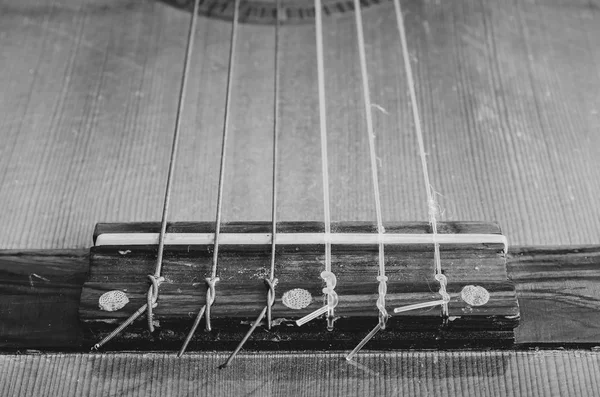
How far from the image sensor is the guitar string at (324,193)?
769 millimetres

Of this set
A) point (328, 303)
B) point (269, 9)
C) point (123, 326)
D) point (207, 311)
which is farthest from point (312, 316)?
point (269, 9)

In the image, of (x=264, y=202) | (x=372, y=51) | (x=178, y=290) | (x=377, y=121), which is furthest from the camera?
(x=372, y=51)

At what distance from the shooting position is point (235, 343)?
31.0 inches

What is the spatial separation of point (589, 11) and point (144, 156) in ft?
3.12

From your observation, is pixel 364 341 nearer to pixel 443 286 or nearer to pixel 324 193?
pixel 443 286

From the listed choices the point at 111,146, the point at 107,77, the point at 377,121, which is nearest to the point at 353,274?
the point at 377,121

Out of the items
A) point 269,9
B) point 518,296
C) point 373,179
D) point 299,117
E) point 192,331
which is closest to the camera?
point 192,331

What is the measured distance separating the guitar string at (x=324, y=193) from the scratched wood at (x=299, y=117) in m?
0.03

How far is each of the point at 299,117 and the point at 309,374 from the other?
→ 0.48m

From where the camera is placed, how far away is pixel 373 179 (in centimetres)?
96

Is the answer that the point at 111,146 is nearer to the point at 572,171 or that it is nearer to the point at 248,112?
the point at 248,112

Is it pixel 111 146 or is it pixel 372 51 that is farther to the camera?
pixel 372 51

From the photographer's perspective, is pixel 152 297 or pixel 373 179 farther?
pixel 373 179

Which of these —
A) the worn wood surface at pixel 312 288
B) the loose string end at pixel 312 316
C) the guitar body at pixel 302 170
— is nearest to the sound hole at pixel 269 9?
the guitar body at pixel 302 170
